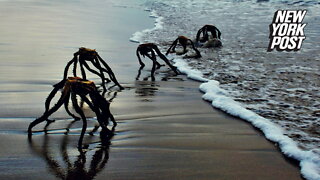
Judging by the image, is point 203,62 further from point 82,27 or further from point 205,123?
point 82,27

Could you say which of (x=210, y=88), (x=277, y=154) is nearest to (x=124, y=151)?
(x=277, y=154)

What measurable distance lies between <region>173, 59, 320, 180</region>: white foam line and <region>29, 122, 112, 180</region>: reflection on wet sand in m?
1.55

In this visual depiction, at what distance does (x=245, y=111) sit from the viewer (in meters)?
4.46

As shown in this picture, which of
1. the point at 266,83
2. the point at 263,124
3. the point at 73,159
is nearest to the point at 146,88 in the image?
the point at 266,83

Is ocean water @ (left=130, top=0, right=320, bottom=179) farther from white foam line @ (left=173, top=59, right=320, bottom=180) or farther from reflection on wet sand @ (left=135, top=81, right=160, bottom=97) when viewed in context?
reflection on wet sand @ (left=135, top=81, right=160, bottom=97)

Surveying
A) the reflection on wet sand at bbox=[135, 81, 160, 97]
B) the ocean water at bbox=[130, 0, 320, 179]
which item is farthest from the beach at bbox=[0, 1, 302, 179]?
the ocean water at bbox=[130, 0, 320, 179]

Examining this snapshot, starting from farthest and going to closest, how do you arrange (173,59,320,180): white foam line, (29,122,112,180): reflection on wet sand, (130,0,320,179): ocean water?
(130,0,320,179): ocean water < (173,59,320,180): white foam line < (29,122,112,180): reflection on wet sand

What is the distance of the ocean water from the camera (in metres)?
3.75

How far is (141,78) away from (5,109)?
8.32 feet

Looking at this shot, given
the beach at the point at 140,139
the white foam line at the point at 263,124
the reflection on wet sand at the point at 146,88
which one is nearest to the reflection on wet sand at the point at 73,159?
the beach at the point at 140,139

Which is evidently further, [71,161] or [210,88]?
[210,88]

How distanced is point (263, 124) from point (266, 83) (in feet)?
7.11

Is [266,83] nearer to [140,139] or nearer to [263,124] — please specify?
[263,124]

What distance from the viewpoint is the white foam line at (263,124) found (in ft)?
10.0
